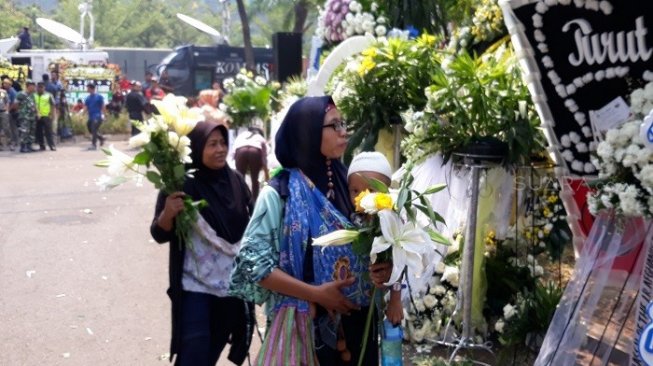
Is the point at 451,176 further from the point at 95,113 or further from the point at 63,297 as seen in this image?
the point at 95,113

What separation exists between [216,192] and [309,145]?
133cm

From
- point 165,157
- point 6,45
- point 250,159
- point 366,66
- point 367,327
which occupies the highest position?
point 6,45

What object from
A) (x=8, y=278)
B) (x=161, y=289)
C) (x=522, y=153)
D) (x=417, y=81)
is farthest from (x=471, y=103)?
(x=8, y=278)

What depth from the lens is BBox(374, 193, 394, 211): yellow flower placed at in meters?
3.32

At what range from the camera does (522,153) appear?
5.75 m

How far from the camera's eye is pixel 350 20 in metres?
9.39

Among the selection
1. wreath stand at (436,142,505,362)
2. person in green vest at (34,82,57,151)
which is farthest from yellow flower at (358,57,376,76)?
person in green vest at (34,82,57,151)

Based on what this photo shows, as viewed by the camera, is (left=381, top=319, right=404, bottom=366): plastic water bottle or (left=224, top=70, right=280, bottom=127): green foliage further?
(left=224, top=70, right=280, bottom=127): green foliage

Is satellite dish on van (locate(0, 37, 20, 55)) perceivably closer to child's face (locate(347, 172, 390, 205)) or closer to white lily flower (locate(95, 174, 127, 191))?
white lily flower (locate(95, 174, 127, 191))

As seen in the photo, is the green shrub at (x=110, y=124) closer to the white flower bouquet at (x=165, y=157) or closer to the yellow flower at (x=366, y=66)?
the yellow flower at (x=366, y=66)

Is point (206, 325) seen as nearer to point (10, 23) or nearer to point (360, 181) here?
point (360, 181)

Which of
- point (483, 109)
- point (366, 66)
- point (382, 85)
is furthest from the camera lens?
point (382, 85)

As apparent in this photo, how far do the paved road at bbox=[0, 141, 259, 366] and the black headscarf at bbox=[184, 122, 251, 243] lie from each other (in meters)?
1.88

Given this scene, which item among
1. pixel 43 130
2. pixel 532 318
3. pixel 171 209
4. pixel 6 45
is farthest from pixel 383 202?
pixel 6 45
